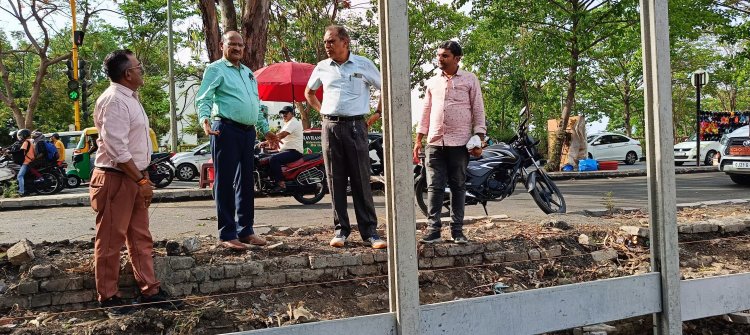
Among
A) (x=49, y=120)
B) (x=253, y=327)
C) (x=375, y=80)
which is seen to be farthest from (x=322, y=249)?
(x=49, y=120)

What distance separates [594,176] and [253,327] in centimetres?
1410

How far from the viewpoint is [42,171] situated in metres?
13.2

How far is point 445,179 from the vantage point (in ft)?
17.2

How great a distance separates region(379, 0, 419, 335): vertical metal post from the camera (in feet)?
8.69

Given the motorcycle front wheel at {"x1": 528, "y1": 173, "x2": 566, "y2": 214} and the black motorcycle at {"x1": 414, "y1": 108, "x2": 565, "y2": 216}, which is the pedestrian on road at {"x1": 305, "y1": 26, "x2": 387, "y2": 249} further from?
the motorcycle front wheel at {"x1": 528, "y1": 173, "x2": 566, "y2": 214}

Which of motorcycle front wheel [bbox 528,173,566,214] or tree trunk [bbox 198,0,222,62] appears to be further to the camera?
tree trunk [bbox 198,0,222,62]

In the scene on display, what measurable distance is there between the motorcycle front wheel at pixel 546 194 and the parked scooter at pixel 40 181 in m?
10.5

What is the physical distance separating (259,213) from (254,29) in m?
3.71

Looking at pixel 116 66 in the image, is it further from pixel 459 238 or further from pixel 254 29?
pixel 254 29

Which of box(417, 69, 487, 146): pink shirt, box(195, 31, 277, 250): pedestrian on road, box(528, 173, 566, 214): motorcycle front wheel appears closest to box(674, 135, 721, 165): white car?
box(528, 173, 566, 214): motorcycle front wheel

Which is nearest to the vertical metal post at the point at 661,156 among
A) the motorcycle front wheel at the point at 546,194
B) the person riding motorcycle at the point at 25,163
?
the motorcycle front wheel at the point at 546,194

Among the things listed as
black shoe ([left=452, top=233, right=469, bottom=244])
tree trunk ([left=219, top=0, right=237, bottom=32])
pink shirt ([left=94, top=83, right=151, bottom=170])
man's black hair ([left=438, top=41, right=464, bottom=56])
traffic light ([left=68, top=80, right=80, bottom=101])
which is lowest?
black shoe ([left=452, top=233, right=469, bottom=244])

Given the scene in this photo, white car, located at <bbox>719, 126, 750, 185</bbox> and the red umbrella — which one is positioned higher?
the red umbrella

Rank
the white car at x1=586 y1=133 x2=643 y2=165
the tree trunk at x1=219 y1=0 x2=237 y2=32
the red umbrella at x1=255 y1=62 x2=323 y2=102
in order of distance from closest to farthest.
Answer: the tree trunk at x1=219 y1=0 x2=237 y2=32
the red umbrella at x1=255 y1=62 x2=323 y2=102
the white car at x1=586 y1=133 x2=643 y2=165
